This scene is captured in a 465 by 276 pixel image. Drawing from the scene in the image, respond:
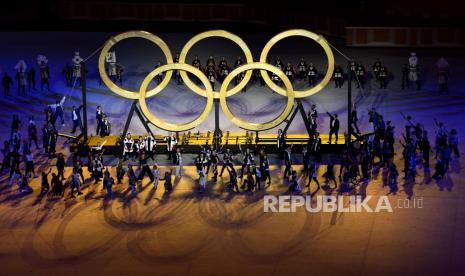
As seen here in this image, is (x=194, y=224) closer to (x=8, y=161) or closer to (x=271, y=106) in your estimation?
(x=8, y=161)

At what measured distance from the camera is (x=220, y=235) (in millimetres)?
34938

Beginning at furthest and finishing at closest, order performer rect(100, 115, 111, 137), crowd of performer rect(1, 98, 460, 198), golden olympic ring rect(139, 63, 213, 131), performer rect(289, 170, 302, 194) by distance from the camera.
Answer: performer rect(100, 115, 111, 137) < golden olympic ring rect(139, 63, 213, 131) < crowd of performer rect(1, 98, 460, 198) < performer rect(289, 170, 302, 194)

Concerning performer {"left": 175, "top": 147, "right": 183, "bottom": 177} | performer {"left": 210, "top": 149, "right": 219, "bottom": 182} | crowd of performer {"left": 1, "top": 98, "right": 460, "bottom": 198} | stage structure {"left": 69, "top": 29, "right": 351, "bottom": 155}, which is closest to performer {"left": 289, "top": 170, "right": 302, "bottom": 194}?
crowd of performer {"left": 1, "top": 98, "right": 460, "bottom": 198}

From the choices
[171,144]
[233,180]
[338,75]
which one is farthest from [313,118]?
[338,75]

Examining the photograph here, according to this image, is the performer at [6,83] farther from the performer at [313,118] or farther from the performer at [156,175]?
the performer at [313,118]

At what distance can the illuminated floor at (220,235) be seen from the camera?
32.7 metres

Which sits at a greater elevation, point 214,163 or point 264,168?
point 214,163

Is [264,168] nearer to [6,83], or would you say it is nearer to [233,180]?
[233,180]

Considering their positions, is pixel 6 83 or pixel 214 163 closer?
pixel 214 163

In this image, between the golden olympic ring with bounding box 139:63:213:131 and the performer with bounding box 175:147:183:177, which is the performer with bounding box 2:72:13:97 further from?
the performer with bounding box 175:147:183:177

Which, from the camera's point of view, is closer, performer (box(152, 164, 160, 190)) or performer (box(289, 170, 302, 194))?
performer (box(289, 170, 302, 194))

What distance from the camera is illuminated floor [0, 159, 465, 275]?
107 feet

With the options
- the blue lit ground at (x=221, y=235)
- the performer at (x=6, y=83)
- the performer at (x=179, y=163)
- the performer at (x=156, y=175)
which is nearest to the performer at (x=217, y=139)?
the blue lit ground at (x=221, y=235)

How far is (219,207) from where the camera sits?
37188 millimetres
